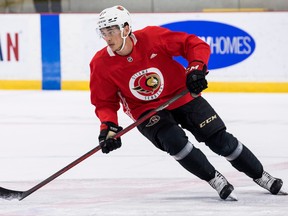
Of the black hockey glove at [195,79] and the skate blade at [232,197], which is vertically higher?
the black hockey glove at [195,79]

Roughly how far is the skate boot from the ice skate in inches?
8.5

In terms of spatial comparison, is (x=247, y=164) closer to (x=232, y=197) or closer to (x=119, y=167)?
(x=232, y=197)

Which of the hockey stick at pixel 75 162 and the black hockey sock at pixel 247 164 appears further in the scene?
the black hockey sock at pixel 247 164

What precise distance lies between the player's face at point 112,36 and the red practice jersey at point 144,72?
3.5 inches

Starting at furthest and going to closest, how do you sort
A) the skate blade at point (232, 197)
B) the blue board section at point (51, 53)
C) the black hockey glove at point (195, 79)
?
the blue board section at point (51, 53) → the skate blade at point (232, 197) → the black hockey glove at point (195, 79)

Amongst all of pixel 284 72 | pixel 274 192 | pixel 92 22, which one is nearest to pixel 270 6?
pixel 284 72

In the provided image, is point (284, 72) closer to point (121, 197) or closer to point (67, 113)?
point (67, 113)

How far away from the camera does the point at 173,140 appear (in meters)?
3.69

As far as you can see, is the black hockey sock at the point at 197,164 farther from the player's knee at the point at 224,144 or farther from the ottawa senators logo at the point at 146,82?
the ottawa senators logo at the point at 146,82

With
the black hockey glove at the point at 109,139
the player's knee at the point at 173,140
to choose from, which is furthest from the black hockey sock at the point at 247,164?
the black hockey glove at the point at 109,139

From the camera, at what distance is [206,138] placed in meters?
3.83

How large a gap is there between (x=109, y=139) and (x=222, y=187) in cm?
50

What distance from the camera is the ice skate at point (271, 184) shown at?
12.7 ft

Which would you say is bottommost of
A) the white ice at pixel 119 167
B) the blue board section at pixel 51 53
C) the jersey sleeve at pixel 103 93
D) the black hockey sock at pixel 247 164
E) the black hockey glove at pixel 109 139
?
the blue board section at pixel 51 53
